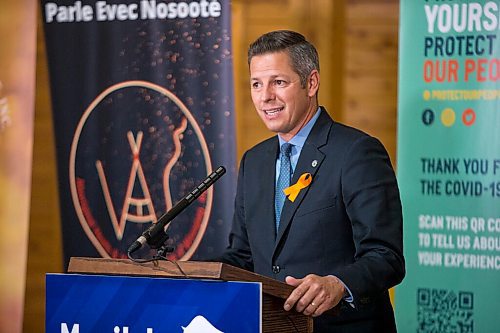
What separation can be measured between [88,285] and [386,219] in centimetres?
78

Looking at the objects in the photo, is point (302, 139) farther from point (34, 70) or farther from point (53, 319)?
point (34, 70)

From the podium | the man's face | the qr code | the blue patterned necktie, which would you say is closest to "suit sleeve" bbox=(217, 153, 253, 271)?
the blue patterned necktie

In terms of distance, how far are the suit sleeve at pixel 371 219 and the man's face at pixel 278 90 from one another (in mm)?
209

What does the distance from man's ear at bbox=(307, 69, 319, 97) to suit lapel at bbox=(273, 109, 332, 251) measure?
0.27 ft

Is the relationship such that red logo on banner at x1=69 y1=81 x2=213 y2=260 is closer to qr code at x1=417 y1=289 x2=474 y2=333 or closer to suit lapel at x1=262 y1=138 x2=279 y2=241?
qr code at x1=417 y1=289 x2=474 y2=333

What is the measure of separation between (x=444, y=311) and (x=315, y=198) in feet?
5.63

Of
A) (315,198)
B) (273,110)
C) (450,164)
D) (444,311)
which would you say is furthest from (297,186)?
(444,311)

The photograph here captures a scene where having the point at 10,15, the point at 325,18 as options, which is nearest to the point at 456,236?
the point at 325,18

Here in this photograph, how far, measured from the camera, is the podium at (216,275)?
78.8 inches

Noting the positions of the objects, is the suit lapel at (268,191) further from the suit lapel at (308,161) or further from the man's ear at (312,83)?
the man's ear at (312,83)

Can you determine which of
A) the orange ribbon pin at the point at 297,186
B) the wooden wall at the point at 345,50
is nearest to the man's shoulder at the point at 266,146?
the orange ribbon pin at the point at 297,186

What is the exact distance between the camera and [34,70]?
4582mm

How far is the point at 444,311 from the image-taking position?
3992 millimetres

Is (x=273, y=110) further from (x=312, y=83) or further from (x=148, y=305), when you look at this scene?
(x=148, y=305)
